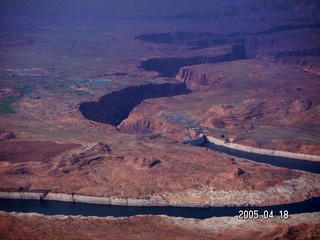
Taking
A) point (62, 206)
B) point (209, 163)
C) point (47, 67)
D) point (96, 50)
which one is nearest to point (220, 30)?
point (96, 50)

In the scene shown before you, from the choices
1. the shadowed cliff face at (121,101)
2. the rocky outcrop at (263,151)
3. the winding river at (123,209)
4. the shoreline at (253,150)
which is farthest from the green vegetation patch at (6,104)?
the rocky outcrop at (263,151)

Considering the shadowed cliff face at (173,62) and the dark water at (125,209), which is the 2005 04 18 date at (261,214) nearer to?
the dark water at (125,209)

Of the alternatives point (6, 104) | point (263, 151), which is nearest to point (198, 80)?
point (6, 104)

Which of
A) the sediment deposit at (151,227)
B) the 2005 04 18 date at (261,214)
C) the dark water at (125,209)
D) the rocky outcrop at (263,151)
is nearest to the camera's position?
the sediment deposit at (151,227)

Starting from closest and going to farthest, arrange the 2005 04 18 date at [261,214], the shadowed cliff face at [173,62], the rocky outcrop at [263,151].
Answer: the 2005 04 18 date at [261,214]
the rocky outcrop at [263,151]
the shadowed cliff face at [173,62]

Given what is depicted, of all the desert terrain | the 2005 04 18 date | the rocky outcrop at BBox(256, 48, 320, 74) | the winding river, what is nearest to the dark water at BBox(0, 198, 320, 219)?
the winding river

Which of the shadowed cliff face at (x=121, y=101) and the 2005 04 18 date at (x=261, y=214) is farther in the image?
the shadowed cliff face at (x=121, y=101)

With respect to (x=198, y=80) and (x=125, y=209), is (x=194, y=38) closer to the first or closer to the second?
(x=198, y=80)

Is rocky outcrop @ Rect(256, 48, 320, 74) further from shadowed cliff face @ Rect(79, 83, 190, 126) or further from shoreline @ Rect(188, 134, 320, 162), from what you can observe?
shoreline @ Rect(188, 134, 320, 162)
